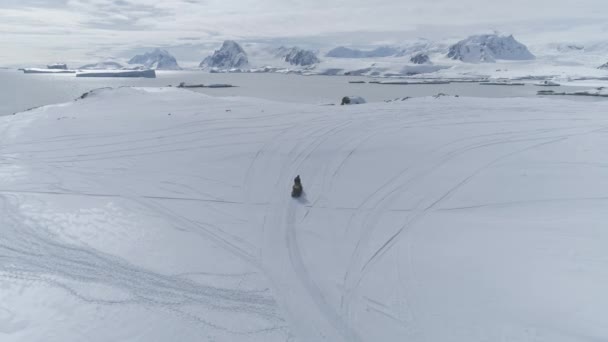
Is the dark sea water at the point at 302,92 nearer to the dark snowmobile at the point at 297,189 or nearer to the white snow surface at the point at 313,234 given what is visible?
the white snow surface at the point at 313,234

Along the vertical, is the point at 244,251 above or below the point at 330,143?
below

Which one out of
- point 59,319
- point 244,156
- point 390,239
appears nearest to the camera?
point 59,319

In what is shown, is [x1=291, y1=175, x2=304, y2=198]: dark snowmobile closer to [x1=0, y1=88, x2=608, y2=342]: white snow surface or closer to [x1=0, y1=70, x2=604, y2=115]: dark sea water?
[x1=0, y1=88, x2=608, y2=342]: white snow surface

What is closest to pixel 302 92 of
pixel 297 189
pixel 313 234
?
pixel 297 189

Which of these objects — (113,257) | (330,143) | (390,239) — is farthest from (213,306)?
(330,143)

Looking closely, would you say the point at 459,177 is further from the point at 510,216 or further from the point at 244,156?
the point at 244,156

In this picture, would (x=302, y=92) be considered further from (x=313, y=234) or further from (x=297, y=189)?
(x=313, y=234)

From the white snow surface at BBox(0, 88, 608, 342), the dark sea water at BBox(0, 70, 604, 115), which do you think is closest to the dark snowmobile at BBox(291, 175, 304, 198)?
the white snow surface at BBox(0, 88, 608, 342)

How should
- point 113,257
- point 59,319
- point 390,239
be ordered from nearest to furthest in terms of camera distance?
point 59,319 → point 113,257 → point 390,239
